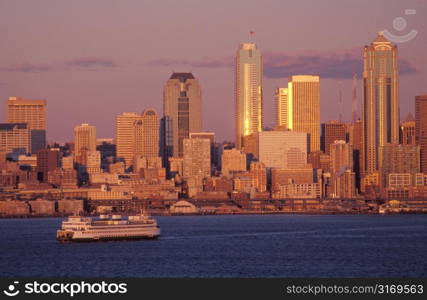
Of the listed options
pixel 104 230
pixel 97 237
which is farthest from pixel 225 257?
pixel 104 230

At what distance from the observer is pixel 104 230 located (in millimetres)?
93938

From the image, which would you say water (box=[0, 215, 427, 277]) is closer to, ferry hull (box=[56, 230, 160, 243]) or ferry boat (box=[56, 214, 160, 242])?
ferry hull (box=[56, 230, 160, 243])

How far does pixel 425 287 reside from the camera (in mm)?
38844

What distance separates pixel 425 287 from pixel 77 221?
2269 inches

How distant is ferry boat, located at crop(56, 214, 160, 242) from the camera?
92.5 meters

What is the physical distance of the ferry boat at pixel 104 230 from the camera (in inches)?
3643

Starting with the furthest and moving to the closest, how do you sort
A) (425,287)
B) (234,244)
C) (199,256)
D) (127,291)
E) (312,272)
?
(234,244), (199,256), (312,272), (425,287), (127,291)

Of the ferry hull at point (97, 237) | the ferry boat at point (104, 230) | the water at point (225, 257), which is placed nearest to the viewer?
the water at point (225, 257)

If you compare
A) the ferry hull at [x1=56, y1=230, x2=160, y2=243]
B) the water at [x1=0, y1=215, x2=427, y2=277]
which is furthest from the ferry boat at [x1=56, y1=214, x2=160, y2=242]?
the water at [x1=0, y1=215, x2=427, y2=277]

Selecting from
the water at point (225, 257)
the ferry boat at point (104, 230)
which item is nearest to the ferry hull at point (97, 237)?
the ferry boat at point (104, 230)

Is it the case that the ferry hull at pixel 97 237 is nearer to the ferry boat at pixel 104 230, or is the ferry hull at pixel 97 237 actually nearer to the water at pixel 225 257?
the ferry boat at pixel 104 230

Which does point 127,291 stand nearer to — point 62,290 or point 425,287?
point 62,290

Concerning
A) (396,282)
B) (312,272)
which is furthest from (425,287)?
(312,272)

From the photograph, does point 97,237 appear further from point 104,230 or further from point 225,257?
point 225,257
